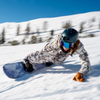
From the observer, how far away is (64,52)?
5.13ft

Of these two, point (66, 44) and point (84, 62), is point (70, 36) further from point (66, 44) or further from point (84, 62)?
point (84, 62)

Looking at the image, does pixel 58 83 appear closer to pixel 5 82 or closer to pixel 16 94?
pixel 16 94

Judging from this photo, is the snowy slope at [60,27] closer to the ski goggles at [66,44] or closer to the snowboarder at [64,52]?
the snowboarder at [64,52]

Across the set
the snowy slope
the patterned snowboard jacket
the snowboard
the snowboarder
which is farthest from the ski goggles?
the snowy slope

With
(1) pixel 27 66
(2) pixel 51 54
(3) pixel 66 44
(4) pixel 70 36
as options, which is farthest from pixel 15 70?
(4) pixel 70 36

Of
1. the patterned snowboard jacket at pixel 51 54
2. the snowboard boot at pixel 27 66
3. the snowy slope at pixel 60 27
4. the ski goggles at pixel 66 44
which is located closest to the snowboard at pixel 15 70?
the snowboard boot at pixel 27 66

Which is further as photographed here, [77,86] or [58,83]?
[58,83]

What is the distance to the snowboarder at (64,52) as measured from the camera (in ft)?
4.22

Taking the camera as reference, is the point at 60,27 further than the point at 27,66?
Yes

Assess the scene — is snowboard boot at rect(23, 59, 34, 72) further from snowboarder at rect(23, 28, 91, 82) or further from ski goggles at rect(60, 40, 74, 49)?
ski goggles at rect(60, 40, 74, 49)

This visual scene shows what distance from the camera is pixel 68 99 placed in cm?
96

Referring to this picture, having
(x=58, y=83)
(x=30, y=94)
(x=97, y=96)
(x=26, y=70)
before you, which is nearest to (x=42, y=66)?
(x=26, y=70)

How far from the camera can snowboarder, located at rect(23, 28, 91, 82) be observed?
50.7 inches

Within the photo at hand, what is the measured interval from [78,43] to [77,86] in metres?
0.59
